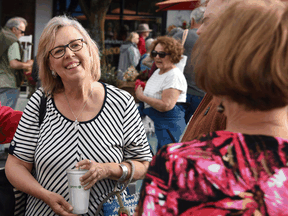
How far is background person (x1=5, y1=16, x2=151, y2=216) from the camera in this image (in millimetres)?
1727

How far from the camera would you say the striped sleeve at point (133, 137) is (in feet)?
6.06

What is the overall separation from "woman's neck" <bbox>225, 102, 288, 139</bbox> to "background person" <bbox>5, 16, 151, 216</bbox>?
37.6 inches

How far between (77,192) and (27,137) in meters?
0.54

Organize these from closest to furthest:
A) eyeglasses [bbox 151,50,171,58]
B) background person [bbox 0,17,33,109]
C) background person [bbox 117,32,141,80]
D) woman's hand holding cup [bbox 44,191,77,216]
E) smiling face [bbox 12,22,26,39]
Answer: woman's hand holding cup [bbox 44,191,77,216] → eyeglasses [bbox 151,50,171,58] → background person [bbox 0,17,33,109] → smiling face [bbox 12,22,26,39] → background person [bbox 117,32,141,80]

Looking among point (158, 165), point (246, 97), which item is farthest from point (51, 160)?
point (246, 97)

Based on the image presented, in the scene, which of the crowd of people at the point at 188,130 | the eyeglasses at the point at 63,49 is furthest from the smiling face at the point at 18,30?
the eyeglasses at the point at 63,49

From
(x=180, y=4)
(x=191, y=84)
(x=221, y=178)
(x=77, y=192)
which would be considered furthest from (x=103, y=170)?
(x=180, y=4)

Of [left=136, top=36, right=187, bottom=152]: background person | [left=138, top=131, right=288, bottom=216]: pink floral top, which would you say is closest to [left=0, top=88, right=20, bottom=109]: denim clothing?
[left=136, top=36, right=187, bottom=152]: background person

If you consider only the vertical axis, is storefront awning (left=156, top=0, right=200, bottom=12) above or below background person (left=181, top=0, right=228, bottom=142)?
above

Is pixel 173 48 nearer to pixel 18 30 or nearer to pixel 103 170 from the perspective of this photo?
pixel 103 170

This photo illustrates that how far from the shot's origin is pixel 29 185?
5.63ft

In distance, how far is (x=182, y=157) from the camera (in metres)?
0.74

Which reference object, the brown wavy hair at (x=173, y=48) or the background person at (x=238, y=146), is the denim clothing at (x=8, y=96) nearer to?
the brown wavy hair at (x=173, y=48)

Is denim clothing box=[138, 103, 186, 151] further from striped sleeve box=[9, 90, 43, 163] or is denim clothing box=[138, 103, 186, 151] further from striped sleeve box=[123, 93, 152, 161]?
striped sleeve box=[9, 90, 43, 163]
